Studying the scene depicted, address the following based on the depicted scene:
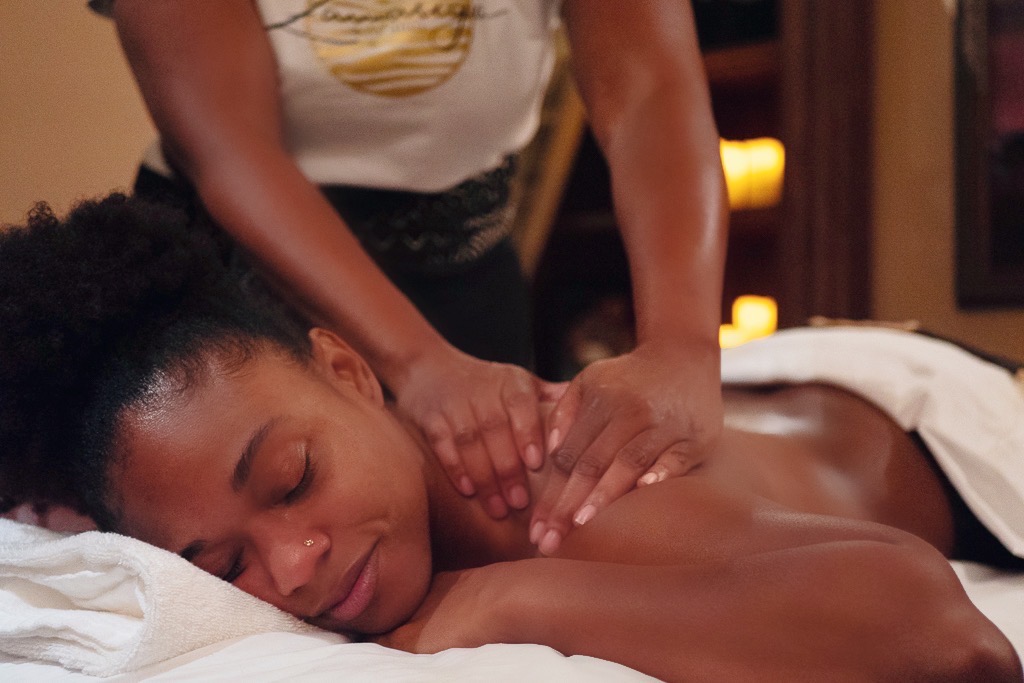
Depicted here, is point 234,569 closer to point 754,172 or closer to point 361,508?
point 361,508

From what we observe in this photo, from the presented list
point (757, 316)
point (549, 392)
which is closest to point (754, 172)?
point (757, 316)

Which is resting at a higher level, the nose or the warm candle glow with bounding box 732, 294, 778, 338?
the nose

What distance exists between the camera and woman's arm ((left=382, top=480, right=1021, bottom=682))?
61 cm

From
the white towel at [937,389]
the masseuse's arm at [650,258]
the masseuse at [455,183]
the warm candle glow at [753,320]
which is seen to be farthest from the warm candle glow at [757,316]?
the masseuse's arm at [650,258]

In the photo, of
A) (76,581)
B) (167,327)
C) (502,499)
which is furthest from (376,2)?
(76,581)

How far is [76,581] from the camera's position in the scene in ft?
2.67

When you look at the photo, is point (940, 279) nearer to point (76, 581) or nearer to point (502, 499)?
point (502, 499)

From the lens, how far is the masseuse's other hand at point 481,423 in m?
0.91

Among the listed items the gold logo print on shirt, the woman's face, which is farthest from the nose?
the gold logo print on shirt

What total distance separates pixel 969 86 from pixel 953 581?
194 centimetres

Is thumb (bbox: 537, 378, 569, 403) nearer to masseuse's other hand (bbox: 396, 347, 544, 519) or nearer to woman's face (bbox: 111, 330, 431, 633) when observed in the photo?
masseuse's other hand (bbox: 396, 347, 544, 519)

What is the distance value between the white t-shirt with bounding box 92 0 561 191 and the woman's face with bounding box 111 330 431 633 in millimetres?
434

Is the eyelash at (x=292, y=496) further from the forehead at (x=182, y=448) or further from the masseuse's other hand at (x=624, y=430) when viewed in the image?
the masseuse's other hand at (x=624, y=430)

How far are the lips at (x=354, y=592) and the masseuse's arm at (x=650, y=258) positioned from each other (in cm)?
15
